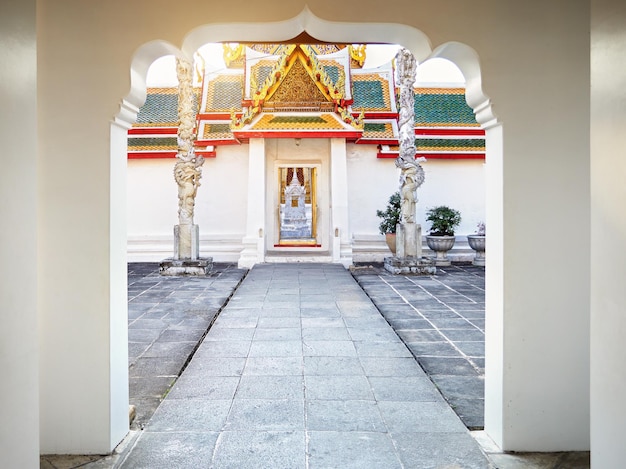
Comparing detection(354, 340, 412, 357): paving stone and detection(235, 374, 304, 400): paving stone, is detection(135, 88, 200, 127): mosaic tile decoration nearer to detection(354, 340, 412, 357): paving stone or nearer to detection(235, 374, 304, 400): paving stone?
detection(354, 340, 412, 357): paving stone

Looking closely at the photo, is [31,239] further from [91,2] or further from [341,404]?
[341,404]

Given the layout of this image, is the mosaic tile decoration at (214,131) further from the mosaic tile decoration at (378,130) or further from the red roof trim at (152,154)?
the mosaic tile decoration at (378,130)

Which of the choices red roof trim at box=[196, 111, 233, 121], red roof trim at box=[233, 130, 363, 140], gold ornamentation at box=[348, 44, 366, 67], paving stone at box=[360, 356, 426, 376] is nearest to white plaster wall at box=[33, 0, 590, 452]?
paving stone at box=[360, 356, 426, 376]

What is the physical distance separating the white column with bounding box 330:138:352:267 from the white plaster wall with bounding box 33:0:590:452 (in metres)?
8.07

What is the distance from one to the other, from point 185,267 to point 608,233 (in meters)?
8.73

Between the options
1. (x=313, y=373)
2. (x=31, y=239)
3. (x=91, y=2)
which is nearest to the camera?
(x=31, y=239)

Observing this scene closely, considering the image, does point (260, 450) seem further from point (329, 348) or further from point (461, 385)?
point (329, 348)

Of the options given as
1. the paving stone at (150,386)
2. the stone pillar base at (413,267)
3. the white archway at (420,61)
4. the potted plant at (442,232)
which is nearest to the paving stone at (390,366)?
the white archway at (420,61)

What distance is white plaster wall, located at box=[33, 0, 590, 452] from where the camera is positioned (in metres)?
2.54

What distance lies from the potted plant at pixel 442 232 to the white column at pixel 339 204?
6.02ft

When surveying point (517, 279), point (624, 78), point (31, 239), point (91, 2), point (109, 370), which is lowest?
point (109, 370)

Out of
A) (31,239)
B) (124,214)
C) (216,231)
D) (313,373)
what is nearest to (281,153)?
(216,231)

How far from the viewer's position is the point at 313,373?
3.92 m

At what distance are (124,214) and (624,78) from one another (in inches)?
93.2
